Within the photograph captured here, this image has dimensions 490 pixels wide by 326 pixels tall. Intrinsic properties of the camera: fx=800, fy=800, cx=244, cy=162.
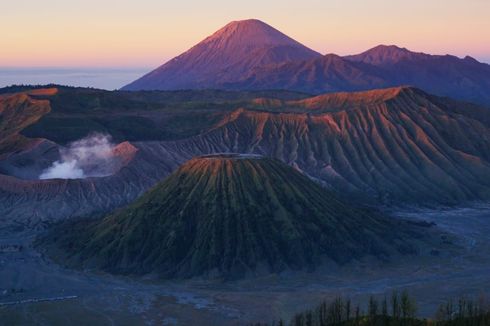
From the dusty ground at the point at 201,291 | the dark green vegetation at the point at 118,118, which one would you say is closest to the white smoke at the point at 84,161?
the dark green vegetation at the point at 118,118

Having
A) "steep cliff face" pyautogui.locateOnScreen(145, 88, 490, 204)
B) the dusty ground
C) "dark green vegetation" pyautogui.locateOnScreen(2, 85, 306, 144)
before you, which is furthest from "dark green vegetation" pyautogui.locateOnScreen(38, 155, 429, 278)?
"dark green vegetation" pyautogui.locateOnScreen(2, 85, 306, 144)

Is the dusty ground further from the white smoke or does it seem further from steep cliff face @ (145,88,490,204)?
steep cliff face @ (145,88,490,204)

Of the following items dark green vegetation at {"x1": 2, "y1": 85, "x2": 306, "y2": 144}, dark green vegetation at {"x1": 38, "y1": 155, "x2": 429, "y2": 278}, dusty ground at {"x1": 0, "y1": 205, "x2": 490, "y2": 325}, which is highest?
dark green vegetation at {"x1": 2, "y1": 85, "x2": 306, "y2": 144}

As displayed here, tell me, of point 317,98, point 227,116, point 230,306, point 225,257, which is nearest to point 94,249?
point 225,257

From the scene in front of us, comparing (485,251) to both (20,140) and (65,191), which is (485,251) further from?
(20,140)

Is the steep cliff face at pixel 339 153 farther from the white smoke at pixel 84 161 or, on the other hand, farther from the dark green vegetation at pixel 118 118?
the dark green vegetation at pixel 118 118

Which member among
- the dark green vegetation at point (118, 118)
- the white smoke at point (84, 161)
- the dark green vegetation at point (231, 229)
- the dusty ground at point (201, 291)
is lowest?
the dusty ground at point (201, 291)
